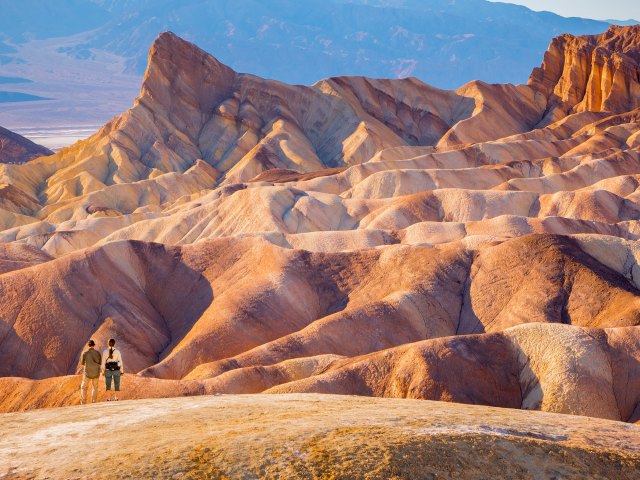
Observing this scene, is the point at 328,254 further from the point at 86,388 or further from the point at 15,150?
the point at 15,150

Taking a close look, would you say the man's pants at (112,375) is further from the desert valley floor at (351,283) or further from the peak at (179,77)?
the peak at (179,77)

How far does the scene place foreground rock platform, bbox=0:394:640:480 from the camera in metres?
18.3

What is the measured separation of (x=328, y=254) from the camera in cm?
5591

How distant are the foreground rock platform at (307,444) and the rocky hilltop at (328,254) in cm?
1184

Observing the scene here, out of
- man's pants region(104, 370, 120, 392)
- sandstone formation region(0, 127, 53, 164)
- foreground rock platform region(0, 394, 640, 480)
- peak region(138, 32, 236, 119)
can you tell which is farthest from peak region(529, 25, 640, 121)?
man's pants region(104, 370, 120, 392)

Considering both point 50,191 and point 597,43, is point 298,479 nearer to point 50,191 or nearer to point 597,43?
point 50,191

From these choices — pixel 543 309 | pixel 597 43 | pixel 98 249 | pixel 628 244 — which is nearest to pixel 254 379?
pixel 543 309

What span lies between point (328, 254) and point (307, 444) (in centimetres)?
3677

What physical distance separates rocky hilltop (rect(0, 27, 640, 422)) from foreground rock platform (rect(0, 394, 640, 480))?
11.8 metres

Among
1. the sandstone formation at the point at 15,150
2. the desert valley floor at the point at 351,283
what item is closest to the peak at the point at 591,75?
the desert valley floor at the point at 351,283

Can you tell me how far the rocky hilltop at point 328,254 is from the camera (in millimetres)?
37875

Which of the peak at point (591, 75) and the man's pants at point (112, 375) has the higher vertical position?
the peak at point (591, 75)

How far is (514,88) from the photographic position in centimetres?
13225

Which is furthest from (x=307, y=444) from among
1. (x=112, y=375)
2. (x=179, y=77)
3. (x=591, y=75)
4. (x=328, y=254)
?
(x=591, y=75)
